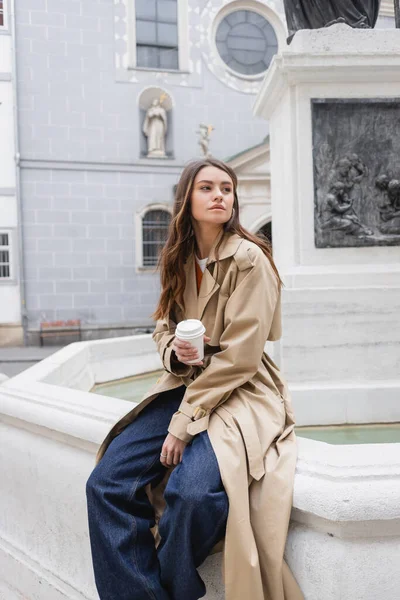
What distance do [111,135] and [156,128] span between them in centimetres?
134

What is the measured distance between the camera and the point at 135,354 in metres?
5.73

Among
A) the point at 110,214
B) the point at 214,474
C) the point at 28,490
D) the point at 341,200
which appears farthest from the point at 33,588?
the point at 110,214

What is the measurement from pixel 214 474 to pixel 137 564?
376mm

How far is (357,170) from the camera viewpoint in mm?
4203

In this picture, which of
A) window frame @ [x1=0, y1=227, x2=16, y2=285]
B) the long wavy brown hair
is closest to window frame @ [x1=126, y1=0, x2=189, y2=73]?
window frame @ [x1=0, y1=227, x2=16, y2=285]

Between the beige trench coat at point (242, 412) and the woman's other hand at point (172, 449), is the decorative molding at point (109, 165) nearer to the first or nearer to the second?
the beige trench coat at point (242, 412)

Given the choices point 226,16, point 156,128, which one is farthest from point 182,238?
point 226,16

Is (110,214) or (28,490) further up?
(110,214)

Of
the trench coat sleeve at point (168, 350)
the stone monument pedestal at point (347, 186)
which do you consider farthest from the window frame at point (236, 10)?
the trench coat sleeve at point (168, 350)

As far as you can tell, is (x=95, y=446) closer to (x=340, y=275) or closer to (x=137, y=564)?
(x=137, y=564)

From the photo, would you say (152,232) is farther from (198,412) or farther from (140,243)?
(198,412)

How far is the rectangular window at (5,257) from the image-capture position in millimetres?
16500

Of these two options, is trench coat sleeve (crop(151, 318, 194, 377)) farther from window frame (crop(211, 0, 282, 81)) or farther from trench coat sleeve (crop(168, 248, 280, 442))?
window frame (crop(211, 0, 282, 81))

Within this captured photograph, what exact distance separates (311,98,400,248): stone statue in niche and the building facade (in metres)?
12.1
